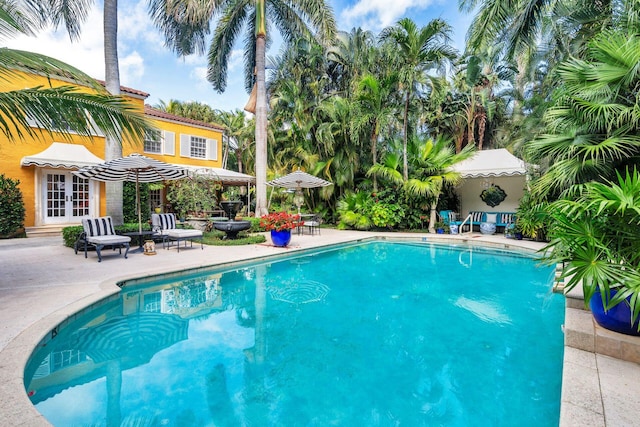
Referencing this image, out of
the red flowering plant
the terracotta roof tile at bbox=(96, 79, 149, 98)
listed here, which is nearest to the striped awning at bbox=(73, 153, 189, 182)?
the red flowering plant

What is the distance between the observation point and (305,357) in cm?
421

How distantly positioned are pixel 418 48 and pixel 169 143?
13.5m

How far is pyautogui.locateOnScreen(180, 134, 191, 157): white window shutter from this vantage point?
18.9 metres

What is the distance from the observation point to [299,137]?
61.8ft

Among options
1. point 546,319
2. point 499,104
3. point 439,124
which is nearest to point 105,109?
point 546,319

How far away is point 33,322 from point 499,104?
2828cm

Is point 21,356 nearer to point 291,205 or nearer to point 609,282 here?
point 609,282

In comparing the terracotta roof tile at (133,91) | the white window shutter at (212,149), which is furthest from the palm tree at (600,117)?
the white window shutter at (212,149)

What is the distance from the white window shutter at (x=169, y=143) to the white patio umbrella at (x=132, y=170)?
798 cm

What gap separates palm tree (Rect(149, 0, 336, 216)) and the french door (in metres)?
7.44

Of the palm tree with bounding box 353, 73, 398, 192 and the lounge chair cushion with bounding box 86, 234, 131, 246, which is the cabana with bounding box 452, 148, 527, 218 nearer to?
the palm tree with bounding box 353, 73, 398, 192

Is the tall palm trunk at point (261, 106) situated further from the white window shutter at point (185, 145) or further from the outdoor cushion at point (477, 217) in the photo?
the outdoor cushion at point (477, 217)

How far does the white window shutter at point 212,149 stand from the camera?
20.3 m

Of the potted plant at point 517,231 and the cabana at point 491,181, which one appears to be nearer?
the potted plant at point 517,231
